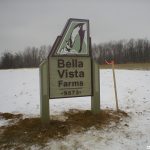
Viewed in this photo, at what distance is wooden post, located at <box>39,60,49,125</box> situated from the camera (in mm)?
5434

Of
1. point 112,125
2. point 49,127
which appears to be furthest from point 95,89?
point 49,127

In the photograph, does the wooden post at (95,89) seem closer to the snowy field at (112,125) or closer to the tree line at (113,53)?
the snowy field at (112,125)

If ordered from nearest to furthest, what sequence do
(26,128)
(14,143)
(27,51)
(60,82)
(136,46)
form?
(14,143)
(26,128)
(60,82)
(136,46)
(27,51)

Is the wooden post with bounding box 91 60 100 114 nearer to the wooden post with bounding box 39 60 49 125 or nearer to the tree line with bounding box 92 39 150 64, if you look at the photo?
the wooden post with bounding box 39 60 49 125

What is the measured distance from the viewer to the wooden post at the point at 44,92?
17.8 ft

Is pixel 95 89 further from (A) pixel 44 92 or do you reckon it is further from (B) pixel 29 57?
(B) pixel 29 57

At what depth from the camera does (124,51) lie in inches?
3164

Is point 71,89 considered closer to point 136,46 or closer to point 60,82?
point 60,82

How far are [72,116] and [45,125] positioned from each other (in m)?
1.03

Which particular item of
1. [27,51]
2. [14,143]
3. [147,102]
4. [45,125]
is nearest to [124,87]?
[147,102]

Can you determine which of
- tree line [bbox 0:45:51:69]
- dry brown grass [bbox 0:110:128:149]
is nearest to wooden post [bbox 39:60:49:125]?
dry brown grass [bbox 0:110:128:149]

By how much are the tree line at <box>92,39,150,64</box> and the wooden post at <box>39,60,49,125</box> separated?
6761 centimetres

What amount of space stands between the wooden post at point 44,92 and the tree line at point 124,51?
67.6 m

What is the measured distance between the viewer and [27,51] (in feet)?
292
